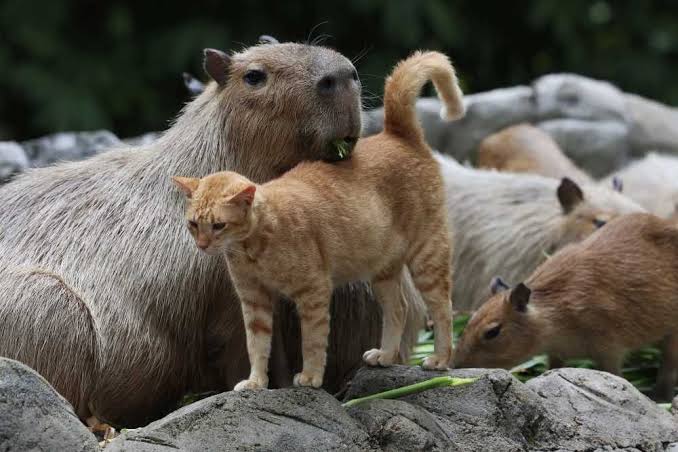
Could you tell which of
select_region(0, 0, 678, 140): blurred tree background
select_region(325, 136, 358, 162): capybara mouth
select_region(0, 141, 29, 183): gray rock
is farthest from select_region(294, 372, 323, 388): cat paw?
Result: select_region(0, 0, 678, 140): blurred tree background

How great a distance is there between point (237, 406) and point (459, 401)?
2.46ft

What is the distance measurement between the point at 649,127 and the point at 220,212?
637cm

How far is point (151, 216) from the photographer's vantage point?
4.18 meters

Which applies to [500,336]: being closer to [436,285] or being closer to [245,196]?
[436,285]

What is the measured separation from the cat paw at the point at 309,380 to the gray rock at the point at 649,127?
5890 millimetres

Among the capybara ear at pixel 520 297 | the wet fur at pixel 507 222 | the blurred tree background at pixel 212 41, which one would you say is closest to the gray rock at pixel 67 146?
the blurred tree background at pixel 212 41

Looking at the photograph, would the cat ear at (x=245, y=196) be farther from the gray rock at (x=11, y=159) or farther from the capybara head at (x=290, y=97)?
the gray rock at (x=11, y=159)

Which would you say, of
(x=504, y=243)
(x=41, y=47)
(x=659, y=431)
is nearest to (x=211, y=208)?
(x=659, y=431)

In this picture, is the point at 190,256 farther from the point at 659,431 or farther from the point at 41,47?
the point at 41,47

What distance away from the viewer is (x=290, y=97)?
3943 mm

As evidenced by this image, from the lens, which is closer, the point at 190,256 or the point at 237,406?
the point at 237,406

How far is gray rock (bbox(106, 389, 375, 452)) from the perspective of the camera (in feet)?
10.1

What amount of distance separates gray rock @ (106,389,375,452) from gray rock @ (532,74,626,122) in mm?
5742

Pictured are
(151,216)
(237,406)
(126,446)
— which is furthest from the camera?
(151,216)
